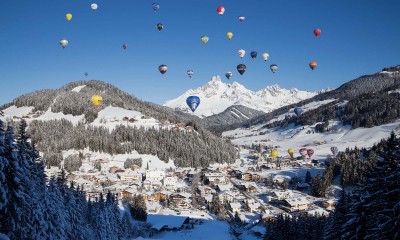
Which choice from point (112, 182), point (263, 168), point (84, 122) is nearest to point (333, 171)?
point (263, 168)

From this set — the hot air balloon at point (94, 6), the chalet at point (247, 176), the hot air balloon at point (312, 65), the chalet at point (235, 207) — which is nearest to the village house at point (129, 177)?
the chalet at point (247, 176)

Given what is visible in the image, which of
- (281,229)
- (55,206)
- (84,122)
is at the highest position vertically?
(84,122)

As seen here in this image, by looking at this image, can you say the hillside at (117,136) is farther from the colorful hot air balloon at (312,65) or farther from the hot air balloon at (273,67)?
the colorful hot air balloon at (312,65)

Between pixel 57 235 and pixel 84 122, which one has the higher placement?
pixel 84 122

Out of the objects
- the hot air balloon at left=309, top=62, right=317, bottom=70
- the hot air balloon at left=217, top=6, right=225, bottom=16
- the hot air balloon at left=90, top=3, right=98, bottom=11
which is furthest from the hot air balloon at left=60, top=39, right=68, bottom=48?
the hot air balloon at left=309, top=62, right=317, bottom=70

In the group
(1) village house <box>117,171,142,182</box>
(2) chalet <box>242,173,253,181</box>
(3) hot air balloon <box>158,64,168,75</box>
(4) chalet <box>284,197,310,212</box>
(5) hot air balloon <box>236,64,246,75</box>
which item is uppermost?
(3) hot air balloon <box>158,64,168,75</box>

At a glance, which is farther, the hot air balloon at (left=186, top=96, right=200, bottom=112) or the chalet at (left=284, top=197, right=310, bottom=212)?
the hot air balloon at (left=186, top=96, right=200, bottom=112)

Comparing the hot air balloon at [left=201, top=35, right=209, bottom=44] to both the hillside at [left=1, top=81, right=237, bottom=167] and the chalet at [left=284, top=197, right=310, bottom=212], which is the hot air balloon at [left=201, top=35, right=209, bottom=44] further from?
the hillside at [left=1, top=81, right=237, bottom=167]

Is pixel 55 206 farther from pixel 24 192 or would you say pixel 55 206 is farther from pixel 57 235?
pixel 24 192
